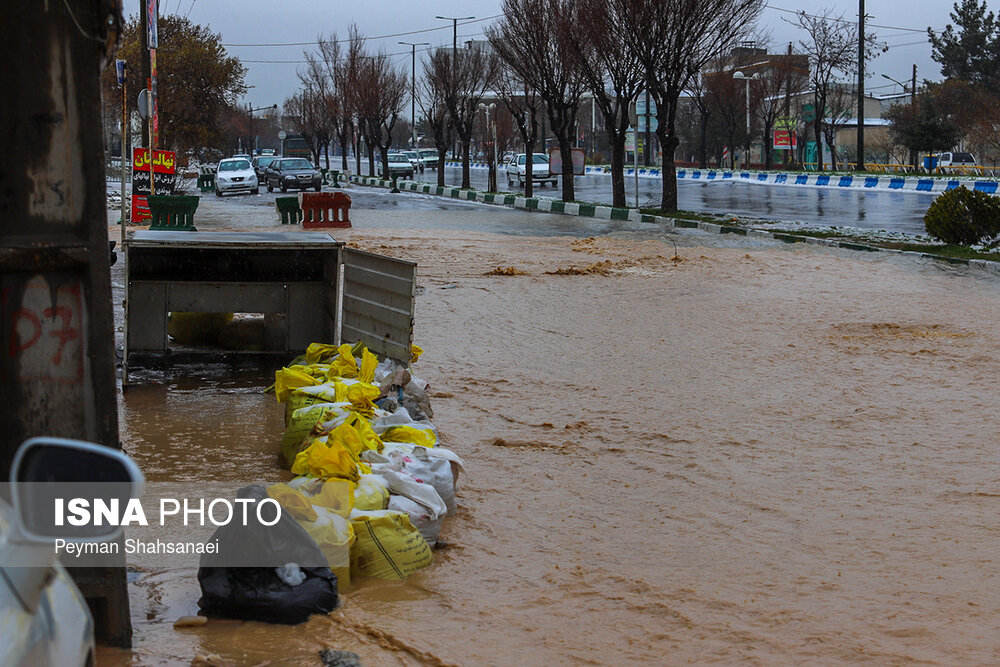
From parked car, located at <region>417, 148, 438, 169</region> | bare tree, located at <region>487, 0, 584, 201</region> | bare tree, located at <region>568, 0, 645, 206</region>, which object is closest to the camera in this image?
bare tree, located at <region>568, 0, 645, 206</region>

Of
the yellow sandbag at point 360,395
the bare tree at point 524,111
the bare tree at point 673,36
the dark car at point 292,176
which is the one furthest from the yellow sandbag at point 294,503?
the dark car at point 292,176

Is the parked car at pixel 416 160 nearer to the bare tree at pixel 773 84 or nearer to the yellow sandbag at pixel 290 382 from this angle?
the bare tree at pixel 773 84

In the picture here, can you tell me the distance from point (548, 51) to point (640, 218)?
28.6ft

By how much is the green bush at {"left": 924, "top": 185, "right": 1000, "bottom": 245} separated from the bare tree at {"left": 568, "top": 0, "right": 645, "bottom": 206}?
10.7 meters

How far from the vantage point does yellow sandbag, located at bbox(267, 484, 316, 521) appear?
4578mm

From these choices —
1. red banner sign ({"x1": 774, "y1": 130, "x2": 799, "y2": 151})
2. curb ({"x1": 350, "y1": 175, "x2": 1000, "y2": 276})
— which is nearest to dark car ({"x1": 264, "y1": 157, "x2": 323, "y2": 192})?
curb ({"x1": 350, "y1": 175, "x2": 1000, "y2": 276})

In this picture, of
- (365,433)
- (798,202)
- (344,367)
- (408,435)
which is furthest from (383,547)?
(798,202)

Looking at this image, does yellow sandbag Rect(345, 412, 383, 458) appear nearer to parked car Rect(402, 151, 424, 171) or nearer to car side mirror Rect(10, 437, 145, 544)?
car side mirror Rect(10, 437, 145, 544)

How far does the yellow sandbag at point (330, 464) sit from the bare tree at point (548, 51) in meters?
26.7

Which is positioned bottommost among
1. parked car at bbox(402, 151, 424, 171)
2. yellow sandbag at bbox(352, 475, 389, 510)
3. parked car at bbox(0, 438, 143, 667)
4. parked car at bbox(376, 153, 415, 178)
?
yellow sandbag at bbox(352, 475, 389, 510)

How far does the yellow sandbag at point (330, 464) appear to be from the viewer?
5199mm

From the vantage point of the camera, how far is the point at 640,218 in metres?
27.2

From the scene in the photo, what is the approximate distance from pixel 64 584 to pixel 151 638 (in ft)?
6.52

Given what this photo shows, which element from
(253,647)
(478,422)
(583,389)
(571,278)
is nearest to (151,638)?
(253,647)
